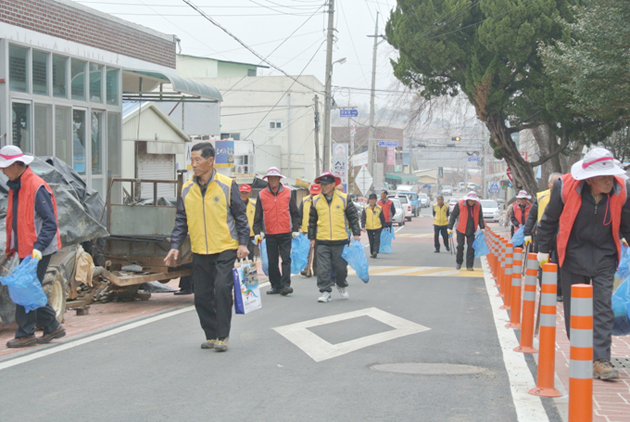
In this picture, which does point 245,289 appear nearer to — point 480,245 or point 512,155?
point 480,245

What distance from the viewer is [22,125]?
14109 millimetres

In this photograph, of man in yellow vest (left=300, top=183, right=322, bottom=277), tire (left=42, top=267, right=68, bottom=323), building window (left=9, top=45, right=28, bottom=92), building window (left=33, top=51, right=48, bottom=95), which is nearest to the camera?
tire (left=42, top=267, right=68, bottom=323)

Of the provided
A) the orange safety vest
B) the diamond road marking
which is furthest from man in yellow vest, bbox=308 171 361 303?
the orange safety vest

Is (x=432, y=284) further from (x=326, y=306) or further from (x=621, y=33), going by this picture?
(x=621, y=33)

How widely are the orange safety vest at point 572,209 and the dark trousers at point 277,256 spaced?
567 cm

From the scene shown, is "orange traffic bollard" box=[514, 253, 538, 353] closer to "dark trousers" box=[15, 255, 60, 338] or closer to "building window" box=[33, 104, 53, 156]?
"dark trousers" box=[15, 255, 60, 338]

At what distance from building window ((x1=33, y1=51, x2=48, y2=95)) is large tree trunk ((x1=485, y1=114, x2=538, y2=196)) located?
13.4 metres

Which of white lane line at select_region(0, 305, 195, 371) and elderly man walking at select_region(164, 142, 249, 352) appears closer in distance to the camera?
white lane line at select_region(0, 305, 195, 371)

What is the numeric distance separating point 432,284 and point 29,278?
7.82 m

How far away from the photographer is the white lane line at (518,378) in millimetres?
4645

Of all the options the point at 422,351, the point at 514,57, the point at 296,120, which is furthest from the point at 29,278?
the point at 296,120

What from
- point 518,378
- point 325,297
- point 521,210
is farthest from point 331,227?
point 521,210

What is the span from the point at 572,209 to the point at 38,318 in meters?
4.97

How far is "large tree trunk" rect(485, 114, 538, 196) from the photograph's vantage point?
73.7 ft
